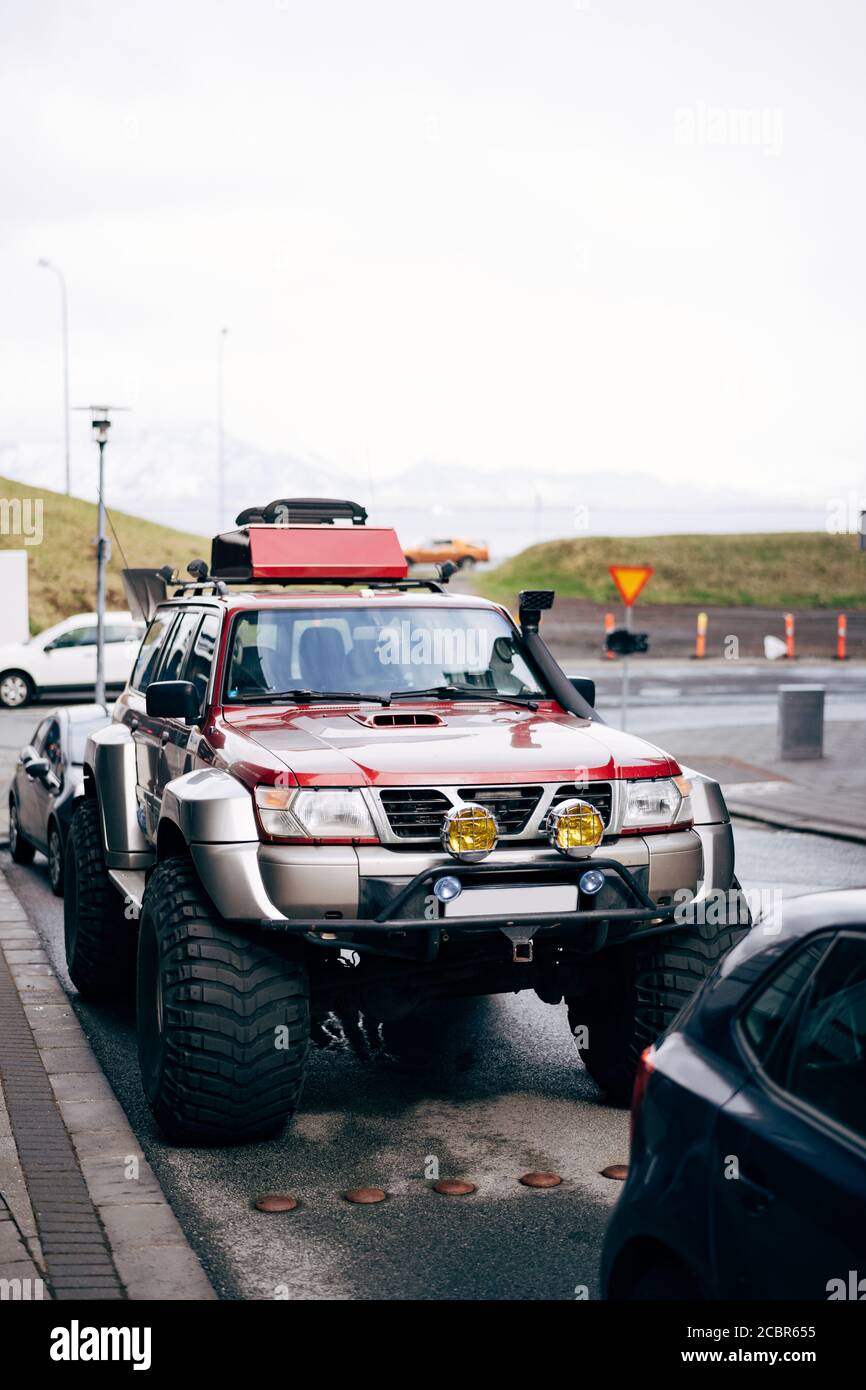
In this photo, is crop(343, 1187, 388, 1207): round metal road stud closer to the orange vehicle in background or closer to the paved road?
the paved road

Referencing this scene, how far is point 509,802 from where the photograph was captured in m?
5.77

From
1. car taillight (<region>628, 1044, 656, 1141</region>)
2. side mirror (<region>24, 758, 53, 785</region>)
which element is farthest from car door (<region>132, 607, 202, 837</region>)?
car taillight (<region>628, 1044, 656, 1141</region>)

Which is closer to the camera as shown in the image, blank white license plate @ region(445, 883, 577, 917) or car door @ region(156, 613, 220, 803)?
blank white license plate @ region(445, 883, 577, 917)

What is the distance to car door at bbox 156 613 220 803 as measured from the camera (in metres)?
6.75

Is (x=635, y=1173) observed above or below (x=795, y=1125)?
below

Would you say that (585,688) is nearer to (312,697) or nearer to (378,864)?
(312,697)

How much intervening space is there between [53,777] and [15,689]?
685 inches

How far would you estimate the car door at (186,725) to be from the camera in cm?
675

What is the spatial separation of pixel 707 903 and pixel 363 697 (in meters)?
1.64

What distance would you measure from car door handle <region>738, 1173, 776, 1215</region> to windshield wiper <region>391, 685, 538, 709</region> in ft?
13.1

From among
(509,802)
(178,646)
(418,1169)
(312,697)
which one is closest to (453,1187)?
(418,1169)

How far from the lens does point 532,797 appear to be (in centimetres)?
579

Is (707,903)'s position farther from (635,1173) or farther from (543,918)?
(635,1173)

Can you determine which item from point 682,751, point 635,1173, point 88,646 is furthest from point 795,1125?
point 88,646
